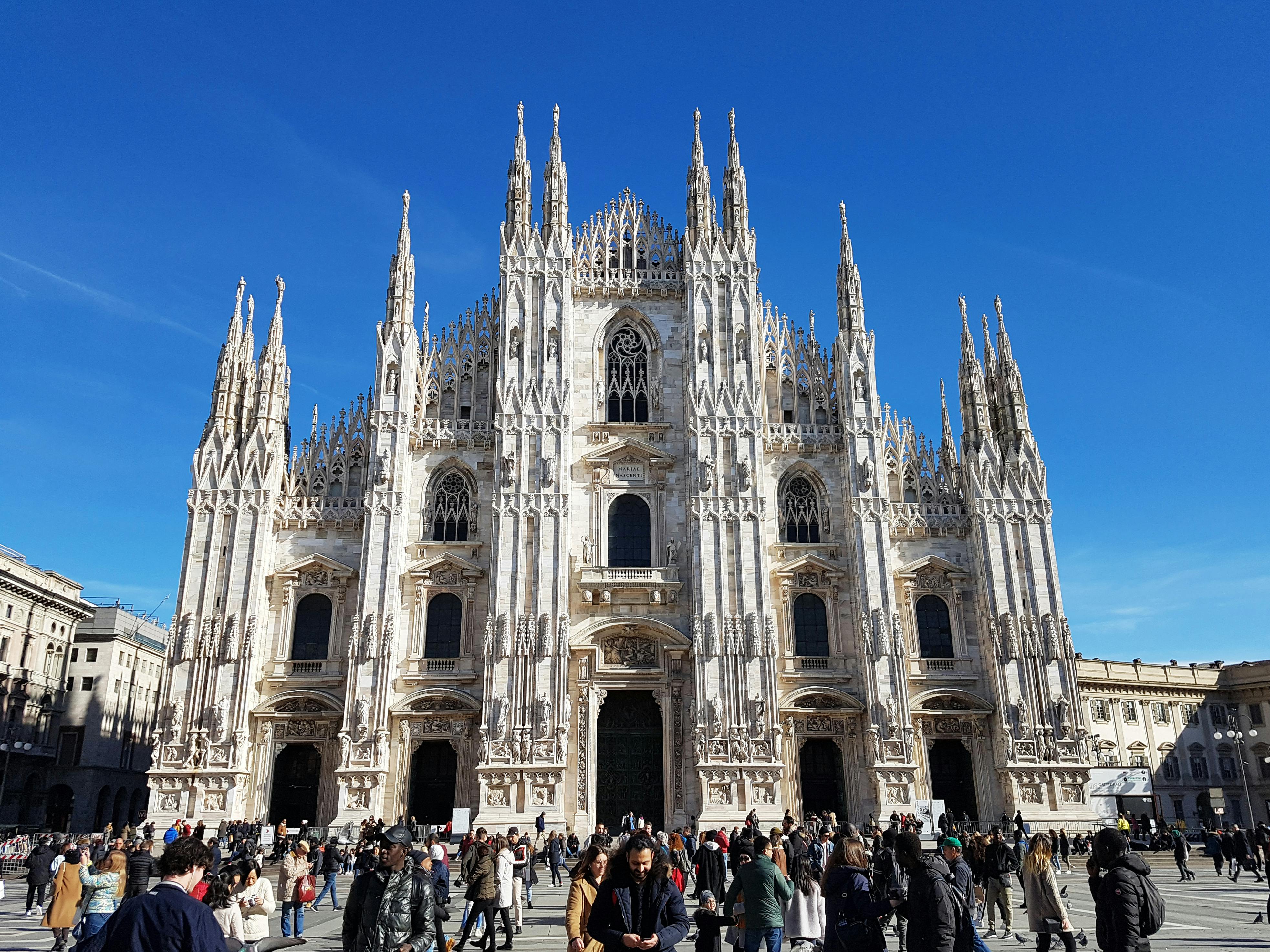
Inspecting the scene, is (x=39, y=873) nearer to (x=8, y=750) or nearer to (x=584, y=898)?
(x=584, y=898)

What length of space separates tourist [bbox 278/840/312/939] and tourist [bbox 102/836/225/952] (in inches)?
416

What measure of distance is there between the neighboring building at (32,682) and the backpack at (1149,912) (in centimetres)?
4952

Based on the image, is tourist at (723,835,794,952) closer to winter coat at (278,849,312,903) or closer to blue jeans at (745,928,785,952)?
blue jeans at (745,928,785,952)

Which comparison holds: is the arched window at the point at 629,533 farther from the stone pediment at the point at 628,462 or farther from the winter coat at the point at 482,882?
Answer: the winter coat at the point at 482,882

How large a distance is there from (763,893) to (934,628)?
29689 mm

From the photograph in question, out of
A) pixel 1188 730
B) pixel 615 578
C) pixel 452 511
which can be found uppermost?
pixel 452 511

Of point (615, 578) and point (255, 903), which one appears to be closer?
point (255, 903)

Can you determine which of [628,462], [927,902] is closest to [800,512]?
[628,462]

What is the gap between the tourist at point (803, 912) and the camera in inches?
416

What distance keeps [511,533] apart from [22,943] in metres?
21.5

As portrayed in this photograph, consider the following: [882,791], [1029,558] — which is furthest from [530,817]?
[1029,558]

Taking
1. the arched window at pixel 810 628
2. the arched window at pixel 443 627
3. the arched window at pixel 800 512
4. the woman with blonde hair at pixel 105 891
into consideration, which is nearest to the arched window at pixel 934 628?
the arched window at pixel 810 628

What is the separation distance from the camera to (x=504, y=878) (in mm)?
14516

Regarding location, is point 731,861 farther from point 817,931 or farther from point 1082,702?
point 1082,702
